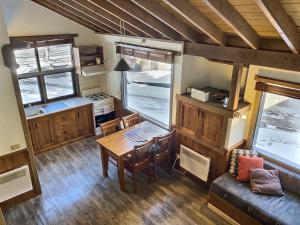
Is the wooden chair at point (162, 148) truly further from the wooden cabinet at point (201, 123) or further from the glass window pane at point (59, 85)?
the glass window pane at point (59, 85)

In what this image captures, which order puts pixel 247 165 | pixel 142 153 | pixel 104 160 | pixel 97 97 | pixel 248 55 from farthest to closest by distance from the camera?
pixel 97 97, pixel 104 160, pixel 142 153, pixel 247 165, pixel 248 55

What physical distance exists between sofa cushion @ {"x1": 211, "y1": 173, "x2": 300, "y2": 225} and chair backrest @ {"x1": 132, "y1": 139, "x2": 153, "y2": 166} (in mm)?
1220

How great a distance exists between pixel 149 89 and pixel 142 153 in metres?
1.95

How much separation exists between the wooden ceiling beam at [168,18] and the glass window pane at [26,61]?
3.36 m

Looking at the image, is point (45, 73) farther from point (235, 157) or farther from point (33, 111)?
point (235, 157)

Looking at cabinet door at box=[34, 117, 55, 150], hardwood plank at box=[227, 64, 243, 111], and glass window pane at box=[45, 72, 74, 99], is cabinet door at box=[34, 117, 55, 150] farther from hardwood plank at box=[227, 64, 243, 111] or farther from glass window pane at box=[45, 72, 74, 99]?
hardwood plank at box=[227, 64, 243, 111]

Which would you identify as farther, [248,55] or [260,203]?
[260,203]

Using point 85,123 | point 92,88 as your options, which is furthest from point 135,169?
point 92,88

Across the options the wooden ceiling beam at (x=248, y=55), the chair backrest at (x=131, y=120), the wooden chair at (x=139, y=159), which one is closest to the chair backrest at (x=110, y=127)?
the chair backrest at (x=131, y=120)

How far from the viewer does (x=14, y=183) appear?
3.98 meters

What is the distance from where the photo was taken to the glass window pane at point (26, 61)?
523 cm

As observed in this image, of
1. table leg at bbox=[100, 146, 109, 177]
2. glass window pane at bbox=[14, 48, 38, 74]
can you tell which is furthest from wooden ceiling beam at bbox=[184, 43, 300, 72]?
glass window pane at bbox=[14, 48, 38, 74]

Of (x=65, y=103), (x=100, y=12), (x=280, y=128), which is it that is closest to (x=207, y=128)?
(x=280, y=128)

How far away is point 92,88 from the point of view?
6453 mm
